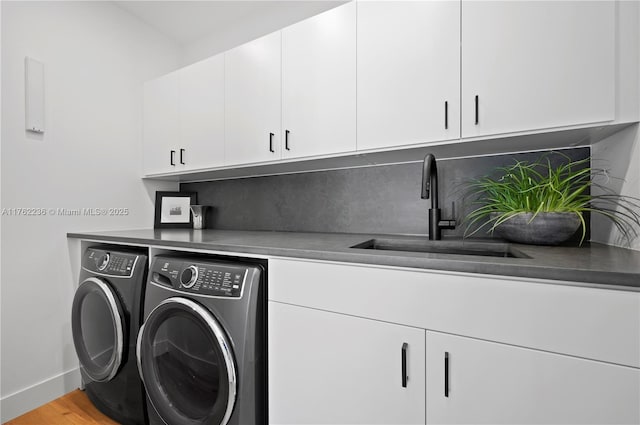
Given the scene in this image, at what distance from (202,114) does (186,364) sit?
1517 mm

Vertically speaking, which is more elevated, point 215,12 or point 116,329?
point 215,12

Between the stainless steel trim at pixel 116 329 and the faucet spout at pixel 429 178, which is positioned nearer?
the faucet spout at pixel 429 178

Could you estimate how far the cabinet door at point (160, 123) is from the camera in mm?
2115

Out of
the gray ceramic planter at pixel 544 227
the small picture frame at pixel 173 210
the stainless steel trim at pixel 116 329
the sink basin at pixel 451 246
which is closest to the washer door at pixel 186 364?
the stainless steel trim at pixel 116 329

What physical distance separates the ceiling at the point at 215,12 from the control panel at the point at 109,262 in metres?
1.76

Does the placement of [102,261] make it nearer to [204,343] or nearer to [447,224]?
[204,343]

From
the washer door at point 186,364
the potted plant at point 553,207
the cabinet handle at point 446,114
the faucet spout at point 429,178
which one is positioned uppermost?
the cabinet handle at point 446,114

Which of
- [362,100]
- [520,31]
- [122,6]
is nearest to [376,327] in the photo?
[362,100]

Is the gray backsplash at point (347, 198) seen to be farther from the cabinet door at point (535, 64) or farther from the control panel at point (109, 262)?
the control panel at point (109, 262)

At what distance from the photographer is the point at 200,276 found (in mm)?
1238

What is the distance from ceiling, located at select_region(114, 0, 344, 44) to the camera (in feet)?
6.68

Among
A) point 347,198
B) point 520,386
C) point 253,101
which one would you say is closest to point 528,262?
point 520,386

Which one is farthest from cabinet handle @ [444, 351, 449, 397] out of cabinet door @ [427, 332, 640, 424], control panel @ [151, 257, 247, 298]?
control panel @ [151, 257, 247, 298]

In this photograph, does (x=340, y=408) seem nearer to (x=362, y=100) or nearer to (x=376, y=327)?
(x=376, y=327)
